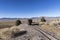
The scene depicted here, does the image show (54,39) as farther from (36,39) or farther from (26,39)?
(26,39)

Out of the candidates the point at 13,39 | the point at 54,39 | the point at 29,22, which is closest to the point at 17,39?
the point at 13,39

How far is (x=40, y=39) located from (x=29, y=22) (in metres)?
33.7

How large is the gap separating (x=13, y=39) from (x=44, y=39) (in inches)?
→ 206

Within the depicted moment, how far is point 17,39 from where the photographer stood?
19859 millimetres

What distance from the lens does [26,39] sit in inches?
748

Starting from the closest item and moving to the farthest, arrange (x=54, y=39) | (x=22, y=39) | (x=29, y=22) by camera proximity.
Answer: (x=54, y=39)
(x=22, y=39)
(x=29, y=22)

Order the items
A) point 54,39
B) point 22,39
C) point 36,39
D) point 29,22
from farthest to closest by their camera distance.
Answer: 1. point 29,22
2. point 22,39
3. point 36,39
4. point 54,39

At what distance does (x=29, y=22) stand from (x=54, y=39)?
34727 millimetres

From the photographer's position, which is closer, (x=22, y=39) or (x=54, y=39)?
(x=54, y=39)

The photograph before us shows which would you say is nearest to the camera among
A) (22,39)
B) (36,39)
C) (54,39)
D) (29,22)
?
(54,39)

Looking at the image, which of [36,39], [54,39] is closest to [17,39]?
[36,39]

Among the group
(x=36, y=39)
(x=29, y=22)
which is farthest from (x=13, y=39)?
(x=29, y=22)

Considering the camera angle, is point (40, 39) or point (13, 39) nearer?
point (40, 39)

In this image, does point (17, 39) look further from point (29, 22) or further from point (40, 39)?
point (29, 22)
